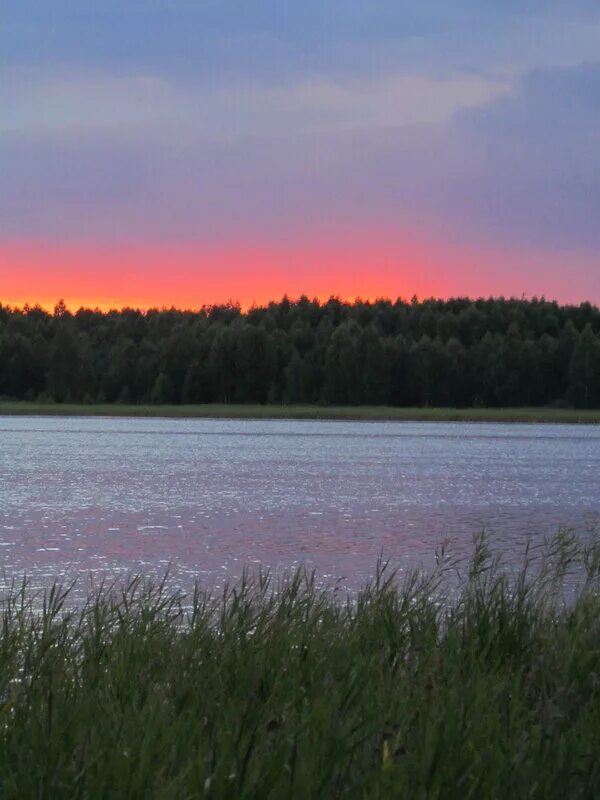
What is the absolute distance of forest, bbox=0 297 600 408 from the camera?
129m

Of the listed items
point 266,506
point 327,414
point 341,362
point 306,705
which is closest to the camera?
point 306,705

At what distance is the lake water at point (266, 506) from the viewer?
1544 cm

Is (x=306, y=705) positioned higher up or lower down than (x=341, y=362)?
lower down

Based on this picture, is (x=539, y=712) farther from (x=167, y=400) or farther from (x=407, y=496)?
(x=167, y=400)

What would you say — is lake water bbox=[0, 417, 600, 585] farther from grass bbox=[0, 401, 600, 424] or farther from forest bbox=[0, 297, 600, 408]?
forest bbox=[0, 297, 600, 408]

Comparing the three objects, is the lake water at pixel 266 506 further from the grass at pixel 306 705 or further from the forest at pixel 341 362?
the forest at pixel 341 362

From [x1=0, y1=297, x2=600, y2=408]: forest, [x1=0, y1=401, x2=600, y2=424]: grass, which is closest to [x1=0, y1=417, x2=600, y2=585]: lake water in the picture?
[x1=0, y1=401, x2=600, y2=424]: grass

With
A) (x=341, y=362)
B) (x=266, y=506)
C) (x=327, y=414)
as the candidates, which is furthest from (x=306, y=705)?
(x=341, y=362)

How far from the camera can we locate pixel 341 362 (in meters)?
128

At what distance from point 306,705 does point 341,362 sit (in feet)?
404

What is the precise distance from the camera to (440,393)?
13212 centimetres

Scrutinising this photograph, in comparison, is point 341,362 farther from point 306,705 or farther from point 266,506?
point 306,705

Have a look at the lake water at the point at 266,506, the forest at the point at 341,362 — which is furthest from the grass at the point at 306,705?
the forest at the point at 341,362

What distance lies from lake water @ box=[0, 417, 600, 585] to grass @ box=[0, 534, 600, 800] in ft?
15.8
